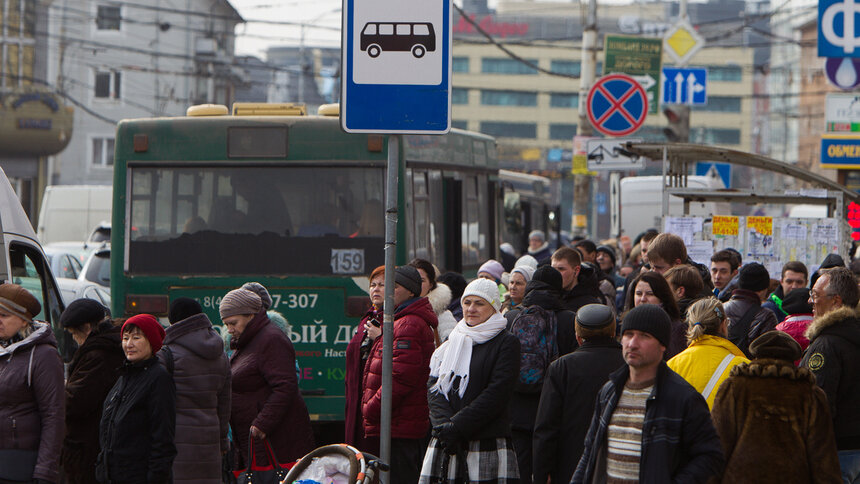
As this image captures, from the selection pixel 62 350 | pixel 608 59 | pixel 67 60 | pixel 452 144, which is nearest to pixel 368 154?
pixel 452 144

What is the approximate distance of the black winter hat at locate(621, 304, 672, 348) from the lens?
4.93 m

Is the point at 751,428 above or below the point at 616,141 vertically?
below

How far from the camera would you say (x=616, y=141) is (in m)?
17.5

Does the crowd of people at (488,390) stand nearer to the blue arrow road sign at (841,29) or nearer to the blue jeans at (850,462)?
the blue jeans at (850,462)

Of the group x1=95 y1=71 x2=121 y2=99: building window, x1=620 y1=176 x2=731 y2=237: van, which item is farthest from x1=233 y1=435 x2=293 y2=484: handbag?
x1=95 y1=71 x2=121 y2=99: building window

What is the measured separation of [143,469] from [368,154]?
496 cm

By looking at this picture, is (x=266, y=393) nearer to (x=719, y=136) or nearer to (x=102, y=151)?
(x=102, y=151)

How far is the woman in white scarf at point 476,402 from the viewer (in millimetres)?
6422

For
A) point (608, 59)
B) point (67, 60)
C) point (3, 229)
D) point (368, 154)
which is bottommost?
point (3, 229)

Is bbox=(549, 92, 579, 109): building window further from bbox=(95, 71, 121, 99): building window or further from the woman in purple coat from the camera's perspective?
the woman in purple coat

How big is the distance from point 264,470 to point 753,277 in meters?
3.42

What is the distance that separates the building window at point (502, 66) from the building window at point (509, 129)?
14.1 feet

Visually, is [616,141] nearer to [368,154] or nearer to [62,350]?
[368,154]

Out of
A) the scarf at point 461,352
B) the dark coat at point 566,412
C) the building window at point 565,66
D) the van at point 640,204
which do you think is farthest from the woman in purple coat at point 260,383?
the building window at point 565,66
